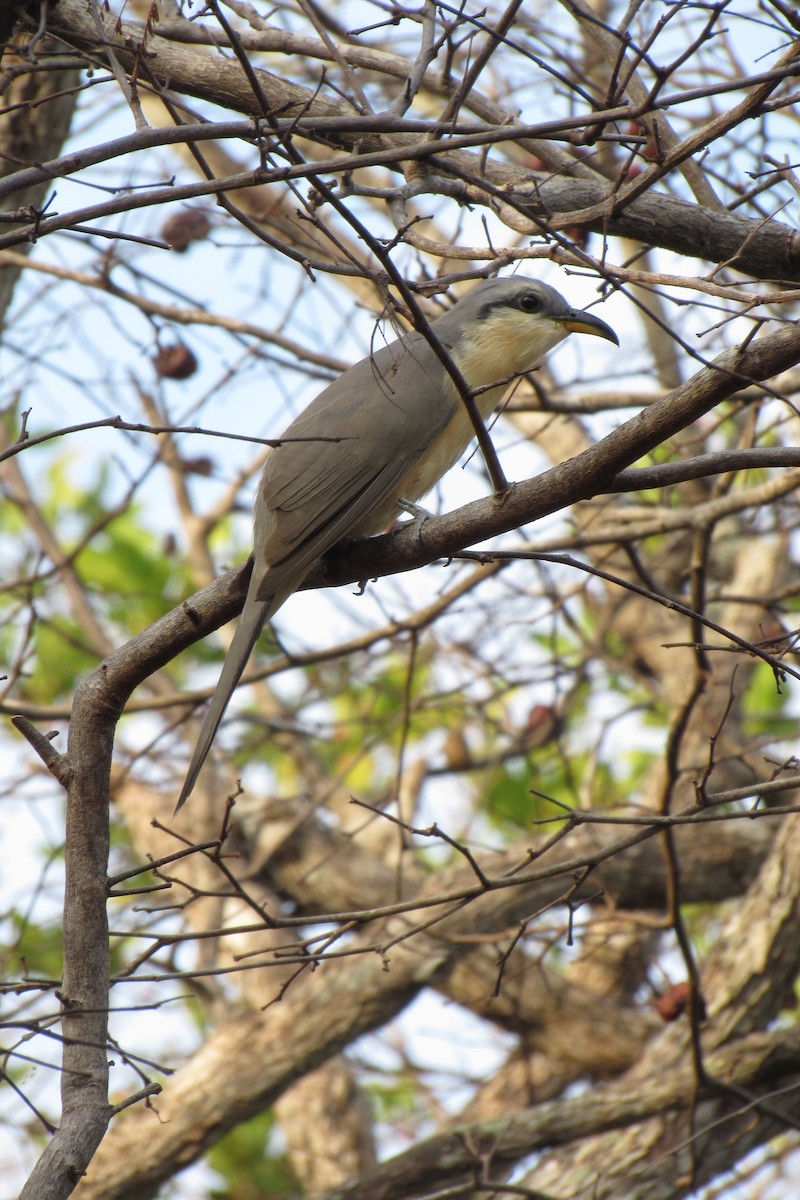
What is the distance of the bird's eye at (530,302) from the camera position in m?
4.26

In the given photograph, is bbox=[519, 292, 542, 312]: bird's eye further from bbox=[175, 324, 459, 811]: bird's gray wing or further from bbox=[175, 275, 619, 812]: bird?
bbox=[175, 324, 459, 811]: bird's gray wing

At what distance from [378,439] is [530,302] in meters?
1.01

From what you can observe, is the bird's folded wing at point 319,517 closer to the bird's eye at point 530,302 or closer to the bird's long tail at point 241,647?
the bird's long tail at point 241,647

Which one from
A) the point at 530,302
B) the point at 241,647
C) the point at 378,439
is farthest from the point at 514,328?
the point at 241,647

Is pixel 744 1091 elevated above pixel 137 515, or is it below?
below

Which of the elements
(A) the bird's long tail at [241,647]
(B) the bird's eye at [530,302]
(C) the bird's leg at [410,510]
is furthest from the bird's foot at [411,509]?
(B) the bird's eye at [530,302]

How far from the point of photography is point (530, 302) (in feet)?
14.0

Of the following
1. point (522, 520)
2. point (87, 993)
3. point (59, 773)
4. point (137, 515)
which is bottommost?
point (87, 993)

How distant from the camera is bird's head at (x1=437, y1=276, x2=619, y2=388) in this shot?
420 centimetres

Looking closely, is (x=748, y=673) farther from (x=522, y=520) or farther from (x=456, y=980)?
(x=522, y=520)

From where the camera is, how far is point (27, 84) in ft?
15.4

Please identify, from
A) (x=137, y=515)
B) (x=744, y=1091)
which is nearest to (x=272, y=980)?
(x=744, y=1091)

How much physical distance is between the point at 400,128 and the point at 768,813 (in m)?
1.63

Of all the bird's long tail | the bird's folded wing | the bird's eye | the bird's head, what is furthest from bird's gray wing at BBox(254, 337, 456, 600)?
the bird's eye
